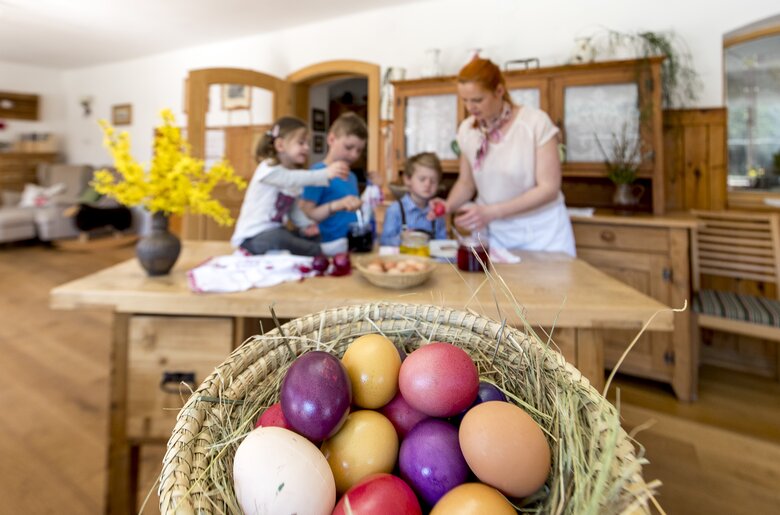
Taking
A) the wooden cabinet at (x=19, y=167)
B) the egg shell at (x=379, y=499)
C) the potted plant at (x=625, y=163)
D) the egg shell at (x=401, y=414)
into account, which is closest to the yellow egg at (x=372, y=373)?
the egg shell at (x=401, y=414)

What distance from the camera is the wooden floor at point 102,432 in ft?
4.99

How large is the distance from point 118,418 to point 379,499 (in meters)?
1.05

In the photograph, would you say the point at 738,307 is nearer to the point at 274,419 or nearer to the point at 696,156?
the point at 696,156

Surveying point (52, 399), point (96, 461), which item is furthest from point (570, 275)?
point (52, 399)

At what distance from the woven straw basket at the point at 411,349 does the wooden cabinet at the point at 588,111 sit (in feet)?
8.29

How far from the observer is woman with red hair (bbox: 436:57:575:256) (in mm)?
1660

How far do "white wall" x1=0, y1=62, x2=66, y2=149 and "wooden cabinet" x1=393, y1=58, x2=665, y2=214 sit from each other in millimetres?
7370

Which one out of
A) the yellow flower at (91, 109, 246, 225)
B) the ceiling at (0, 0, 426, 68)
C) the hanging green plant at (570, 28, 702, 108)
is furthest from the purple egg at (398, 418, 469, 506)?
the ceiling at (0, 0, 426, 68)

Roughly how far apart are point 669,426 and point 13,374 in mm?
3333

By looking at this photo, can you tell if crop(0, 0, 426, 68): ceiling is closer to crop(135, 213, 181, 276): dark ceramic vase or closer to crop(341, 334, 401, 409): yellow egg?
crop(135, 213, 181, 276): dark ceramic vase

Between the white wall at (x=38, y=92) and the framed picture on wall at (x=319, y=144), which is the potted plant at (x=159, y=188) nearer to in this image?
the framed picture on wall at (x=319, y=144)

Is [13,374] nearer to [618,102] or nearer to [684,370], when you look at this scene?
[684,370]

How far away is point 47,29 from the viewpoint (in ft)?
16.9

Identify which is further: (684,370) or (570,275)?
(684,370)
